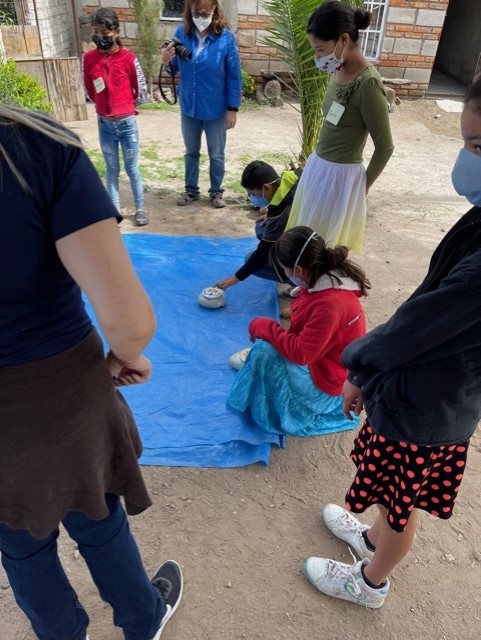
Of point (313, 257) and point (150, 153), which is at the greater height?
point (313, 257)

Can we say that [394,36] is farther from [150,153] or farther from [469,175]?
[469,175]

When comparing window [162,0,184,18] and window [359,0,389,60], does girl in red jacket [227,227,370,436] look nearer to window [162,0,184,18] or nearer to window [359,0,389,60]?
window [359,0,389,60]

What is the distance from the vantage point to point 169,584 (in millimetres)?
1676

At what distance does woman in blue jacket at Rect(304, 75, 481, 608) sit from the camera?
3.48 ft

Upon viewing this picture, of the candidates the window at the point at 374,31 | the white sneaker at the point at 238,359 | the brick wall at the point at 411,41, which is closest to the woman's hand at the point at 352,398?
the white sneaker at the point at 238,359

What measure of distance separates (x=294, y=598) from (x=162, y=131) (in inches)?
268

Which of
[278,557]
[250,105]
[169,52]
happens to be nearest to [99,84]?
[169,52]

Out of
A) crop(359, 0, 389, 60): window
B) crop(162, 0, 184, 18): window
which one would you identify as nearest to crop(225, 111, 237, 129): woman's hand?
crop(359, 0, 389, 60): window

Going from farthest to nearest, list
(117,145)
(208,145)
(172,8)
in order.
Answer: (172,8) → (208,145) → (117,145)

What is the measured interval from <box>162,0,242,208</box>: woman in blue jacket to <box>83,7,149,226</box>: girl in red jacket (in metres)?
0.50

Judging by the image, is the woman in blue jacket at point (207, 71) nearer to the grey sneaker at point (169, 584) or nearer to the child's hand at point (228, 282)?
the child's hand at point (228, 282)

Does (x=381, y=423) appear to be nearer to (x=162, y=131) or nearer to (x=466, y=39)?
(x=162, y=131)

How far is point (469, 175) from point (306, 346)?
1030 mm

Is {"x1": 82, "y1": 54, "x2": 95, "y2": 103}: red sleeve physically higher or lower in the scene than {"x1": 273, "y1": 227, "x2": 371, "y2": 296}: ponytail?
higher
